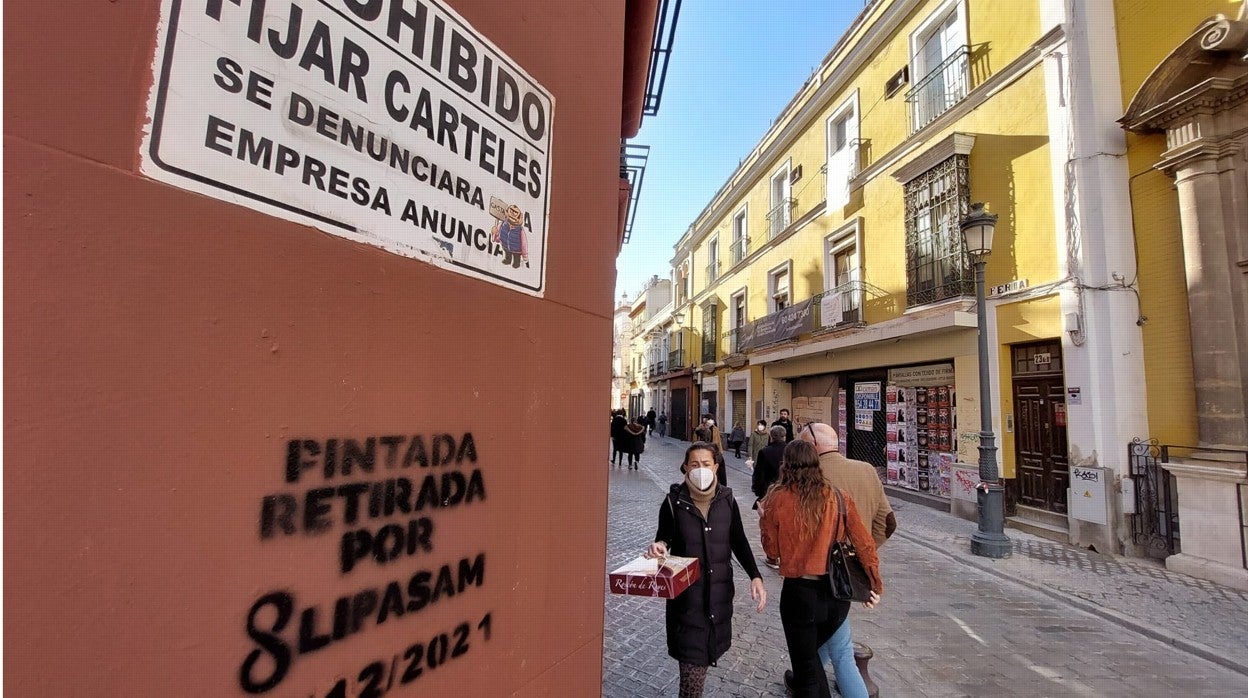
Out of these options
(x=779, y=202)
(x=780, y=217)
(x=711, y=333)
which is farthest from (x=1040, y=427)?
(x=711, y=333)

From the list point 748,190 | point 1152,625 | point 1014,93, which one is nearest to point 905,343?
point 1014,93

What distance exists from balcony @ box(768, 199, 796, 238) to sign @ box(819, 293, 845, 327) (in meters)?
3.83

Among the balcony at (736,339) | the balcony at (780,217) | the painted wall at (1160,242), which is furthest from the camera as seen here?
the balcony at (736,339)

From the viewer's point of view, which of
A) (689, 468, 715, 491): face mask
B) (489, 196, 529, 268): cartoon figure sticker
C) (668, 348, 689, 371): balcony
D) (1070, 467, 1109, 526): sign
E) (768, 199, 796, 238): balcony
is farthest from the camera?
(668, 348, 689, 371): balcony

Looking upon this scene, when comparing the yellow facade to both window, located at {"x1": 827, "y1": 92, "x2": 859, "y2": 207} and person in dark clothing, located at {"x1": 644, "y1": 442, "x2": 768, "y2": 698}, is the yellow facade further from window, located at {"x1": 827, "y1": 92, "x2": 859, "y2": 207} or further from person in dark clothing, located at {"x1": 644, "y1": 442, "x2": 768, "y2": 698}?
person in dark clothing, located at {"x1": 644, "y1": 442, "x2": 768, "y2": 698}

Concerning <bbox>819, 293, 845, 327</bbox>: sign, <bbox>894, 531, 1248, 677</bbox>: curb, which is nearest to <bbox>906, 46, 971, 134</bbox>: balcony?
<bbox>819, 293, 845, 327</bbox>: sign

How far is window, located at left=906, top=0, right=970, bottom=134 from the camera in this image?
1101 cm

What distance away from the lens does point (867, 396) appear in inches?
542

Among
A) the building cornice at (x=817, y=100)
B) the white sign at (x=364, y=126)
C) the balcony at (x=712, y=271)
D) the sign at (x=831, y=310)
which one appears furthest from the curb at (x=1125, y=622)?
the balcony at (x=712, y=271)

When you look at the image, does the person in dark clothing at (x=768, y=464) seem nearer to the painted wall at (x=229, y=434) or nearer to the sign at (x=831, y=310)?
the painted wall at (x=229, y=434)

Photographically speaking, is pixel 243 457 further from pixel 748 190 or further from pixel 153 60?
pixel 748 190

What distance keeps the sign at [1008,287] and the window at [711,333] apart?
14728 mm

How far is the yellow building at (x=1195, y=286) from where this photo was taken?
6.54 meters

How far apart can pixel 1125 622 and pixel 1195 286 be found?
15.0 feet
